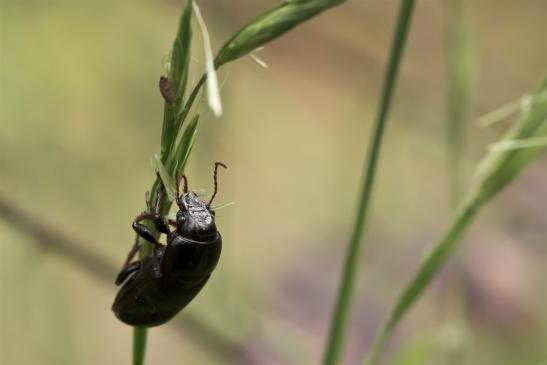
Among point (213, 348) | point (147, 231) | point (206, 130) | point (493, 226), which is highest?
point (147, 231)

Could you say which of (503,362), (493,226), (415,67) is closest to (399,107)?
(415,67)

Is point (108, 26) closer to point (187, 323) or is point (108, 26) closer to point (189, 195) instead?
point (187, 323)

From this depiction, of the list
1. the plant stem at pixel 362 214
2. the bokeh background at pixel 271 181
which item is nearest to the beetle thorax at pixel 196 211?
the plant stem at pixel 362 214

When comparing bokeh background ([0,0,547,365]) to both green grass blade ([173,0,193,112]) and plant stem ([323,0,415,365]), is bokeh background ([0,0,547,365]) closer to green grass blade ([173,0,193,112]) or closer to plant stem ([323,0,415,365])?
plant stem ([323,0,415,365])

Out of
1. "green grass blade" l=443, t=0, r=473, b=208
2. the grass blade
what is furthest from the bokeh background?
the grass blade

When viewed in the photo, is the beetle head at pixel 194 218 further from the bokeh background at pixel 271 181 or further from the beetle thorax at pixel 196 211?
the bokeh background at pixel 271 181

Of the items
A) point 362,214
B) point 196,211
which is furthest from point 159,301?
point 362,214

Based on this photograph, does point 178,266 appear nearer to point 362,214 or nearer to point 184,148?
point 362,214
